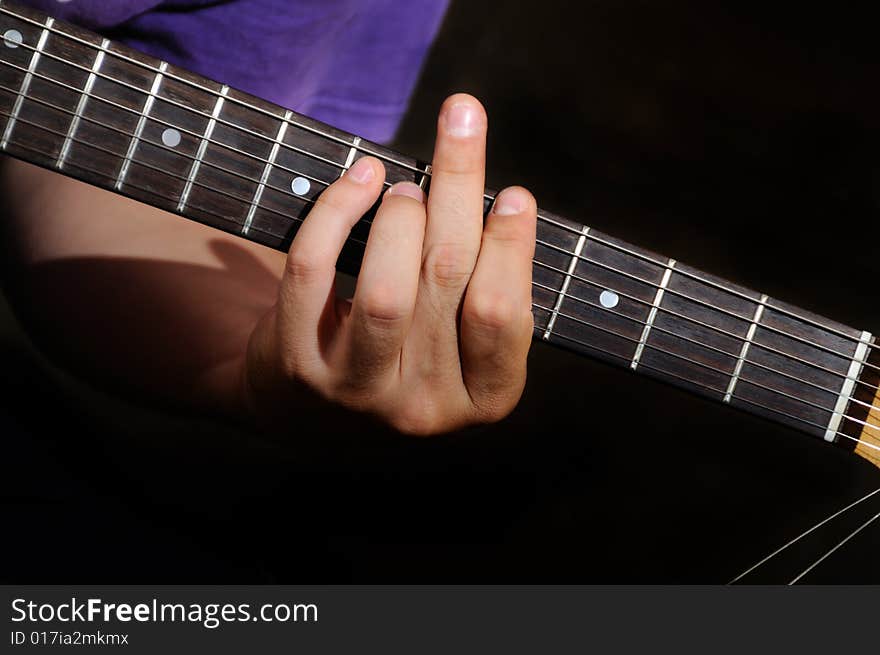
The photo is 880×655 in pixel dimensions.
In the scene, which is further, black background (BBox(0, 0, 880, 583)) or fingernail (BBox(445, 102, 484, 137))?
black background (BBox(0, 0, 880, 583))

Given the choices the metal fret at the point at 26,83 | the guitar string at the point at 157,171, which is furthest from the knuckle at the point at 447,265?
the metal fret at the point at 26,83

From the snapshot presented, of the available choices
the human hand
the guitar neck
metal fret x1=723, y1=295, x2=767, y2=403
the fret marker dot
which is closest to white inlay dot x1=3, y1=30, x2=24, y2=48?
the guitar neck

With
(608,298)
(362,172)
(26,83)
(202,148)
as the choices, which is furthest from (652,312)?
(26,83)

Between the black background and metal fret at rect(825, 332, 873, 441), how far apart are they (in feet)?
1.43

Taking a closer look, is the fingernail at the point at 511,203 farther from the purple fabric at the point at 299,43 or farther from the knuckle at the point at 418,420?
the purple fabric at the point at 299,43

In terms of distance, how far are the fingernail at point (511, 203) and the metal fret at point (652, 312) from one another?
137 mm

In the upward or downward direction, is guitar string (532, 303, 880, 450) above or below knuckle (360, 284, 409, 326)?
above

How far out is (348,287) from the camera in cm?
112

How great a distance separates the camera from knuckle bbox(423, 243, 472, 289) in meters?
0.53

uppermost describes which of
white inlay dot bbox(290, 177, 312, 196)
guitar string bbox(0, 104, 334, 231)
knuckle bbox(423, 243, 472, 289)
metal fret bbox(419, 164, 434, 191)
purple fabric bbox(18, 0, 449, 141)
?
purple fabric bbox(18, 0, 449, 141)

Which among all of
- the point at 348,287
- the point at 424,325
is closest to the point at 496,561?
the point at 348,287

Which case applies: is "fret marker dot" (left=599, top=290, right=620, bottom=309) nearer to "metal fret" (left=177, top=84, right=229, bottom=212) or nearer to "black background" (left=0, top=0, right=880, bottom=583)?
"metal fret" (left=177, top=84, right=229, bottom=212)

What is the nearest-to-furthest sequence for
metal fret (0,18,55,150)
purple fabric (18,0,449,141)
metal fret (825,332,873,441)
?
metal fret (0,18,55,150), metal fret (825,332,873,441), purple fabric (18,0,449,141)

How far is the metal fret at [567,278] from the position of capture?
22.1 inches
